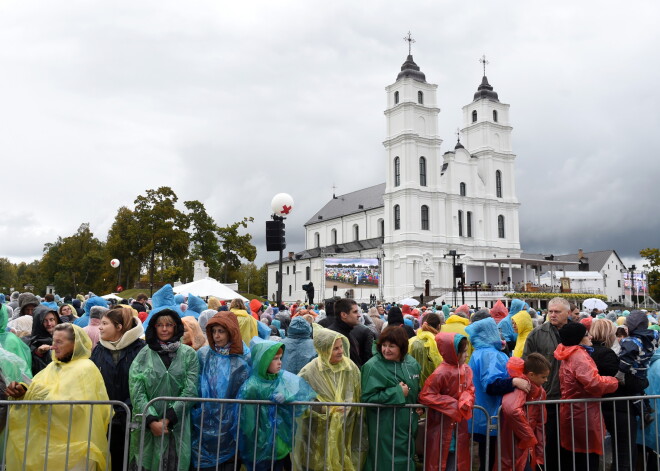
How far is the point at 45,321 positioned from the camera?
6.40 metres

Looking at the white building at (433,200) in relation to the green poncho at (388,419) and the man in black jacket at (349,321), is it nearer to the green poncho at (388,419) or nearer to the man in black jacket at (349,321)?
the man in black jacket at (349,321)

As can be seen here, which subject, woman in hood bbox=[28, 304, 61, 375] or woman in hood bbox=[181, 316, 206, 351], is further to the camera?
woman in hood bbox=[28, 304, 61, 375]

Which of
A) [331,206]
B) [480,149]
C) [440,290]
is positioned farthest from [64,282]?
[480,149]

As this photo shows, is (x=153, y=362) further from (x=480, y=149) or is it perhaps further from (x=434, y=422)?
(x=480, y=149)

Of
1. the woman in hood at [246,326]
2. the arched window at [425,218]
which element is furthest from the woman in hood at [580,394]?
the arched window at [425,218]

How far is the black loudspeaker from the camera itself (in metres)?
10.9

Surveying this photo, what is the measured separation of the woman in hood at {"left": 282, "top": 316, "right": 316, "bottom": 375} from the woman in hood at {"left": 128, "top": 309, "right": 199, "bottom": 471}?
1.81 m

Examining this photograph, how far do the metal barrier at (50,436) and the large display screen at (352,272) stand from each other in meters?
49.5

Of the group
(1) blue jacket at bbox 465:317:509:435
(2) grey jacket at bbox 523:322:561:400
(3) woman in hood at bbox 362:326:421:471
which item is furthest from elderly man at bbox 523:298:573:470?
(3) woman in hood at bbox 362:326:421:471

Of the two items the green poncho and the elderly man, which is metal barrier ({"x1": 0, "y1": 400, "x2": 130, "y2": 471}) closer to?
the green poncho

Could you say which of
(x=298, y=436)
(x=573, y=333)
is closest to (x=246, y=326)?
(x=298, y=436)

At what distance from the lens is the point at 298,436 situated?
4637 millimetres

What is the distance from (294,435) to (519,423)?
1.94 m

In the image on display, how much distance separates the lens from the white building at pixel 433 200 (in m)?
61.8
